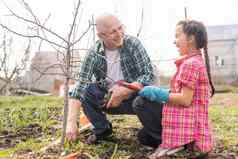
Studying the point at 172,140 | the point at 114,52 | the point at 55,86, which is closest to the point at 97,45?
the point at 114,52

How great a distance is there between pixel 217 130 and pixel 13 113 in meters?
2.01

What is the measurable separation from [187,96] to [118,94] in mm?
478

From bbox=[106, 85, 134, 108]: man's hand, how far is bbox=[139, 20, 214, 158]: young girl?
0.16 meters

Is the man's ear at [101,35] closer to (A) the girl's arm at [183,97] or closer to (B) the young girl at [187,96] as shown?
(B) the young girl at [187,96]

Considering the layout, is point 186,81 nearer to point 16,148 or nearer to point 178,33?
point 178,33

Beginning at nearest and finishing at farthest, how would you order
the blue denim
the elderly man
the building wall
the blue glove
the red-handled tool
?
the blue glove < the red-handled tool < the elderly man < the blue denim < the building wall

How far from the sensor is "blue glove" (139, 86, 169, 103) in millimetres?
2928

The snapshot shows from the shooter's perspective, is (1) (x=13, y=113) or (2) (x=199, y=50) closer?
(2) (x=199, y=50)

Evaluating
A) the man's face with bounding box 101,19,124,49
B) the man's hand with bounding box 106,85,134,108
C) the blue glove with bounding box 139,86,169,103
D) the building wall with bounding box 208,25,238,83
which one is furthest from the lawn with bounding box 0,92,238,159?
the building wall with bounding box 208,25,238,83

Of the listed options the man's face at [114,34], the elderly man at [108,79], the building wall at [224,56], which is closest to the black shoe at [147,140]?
the elderly man at [108,79]

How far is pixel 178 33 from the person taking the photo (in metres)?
3.06

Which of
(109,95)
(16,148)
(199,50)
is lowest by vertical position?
(16,148)

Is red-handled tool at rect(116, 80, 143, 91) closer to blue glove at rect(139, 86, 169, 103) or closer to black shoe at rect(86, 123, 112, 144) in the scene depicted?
blue glove at rect(139, 86, 169, 103)

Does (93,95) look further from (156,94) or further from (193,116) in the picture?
(193,116)
